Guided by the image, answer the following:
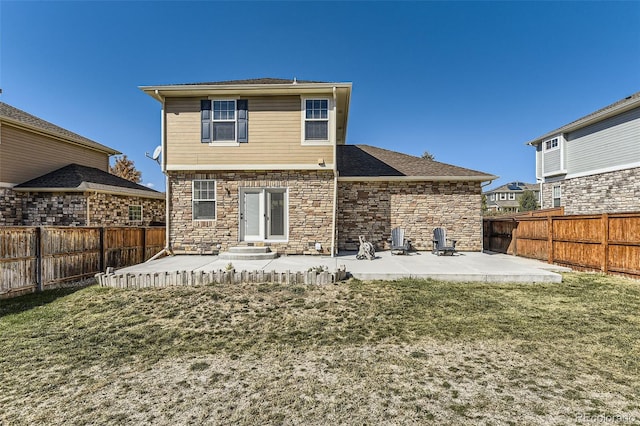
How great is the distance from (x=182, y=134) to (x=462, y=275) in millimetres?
9845

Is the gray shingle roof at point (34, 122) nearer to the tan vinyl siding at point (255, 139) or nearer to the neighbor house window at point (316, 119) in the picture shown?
the tan vinyl siding at point (255, 139)

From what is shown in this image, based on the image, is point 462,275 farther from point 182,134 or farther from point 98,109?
point 98,109

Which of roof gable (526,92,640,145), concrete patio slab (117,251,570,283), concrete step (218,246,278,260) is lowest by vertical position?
concrete patio slab (117,251,570,283)

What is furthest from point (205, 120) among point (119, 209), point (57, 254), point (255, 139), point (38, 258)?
point (119, 209)

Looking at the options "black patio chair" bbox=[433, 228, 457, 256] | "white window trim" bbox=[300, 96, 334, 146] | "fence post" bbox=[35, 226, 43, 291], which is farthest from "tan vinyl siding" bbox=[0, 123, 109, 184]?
"black patio chair" bbox=[433, 228, 457, 256]

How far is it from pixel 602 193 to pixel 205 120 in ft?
62.0

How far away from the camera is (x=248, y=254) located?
369 inches

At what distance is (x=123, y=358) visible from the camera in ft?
11.9

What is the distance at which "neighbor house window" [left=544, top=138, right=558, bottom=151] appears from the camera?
57.8 ft

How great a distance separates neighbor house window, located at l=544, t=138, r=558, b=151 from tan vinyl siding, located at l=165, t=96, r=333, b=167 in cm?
1608

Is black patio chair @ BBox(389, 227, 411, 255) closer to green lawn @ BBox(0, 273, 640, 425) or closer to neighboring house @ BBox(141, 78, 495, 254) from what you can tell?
neighboring house @ BBox(141, 78, 495, 254)

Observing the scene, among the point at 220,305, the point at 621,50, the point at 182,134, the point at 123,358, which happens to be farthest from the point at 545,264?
the point at 621,50

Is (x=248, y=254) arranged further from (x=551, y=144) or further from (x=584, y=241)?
(x=551, y=144)

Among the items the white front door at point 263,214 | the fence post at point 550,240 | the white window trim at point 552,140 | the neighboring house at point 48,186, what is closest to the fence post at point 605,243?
the fence post at point 550,240
